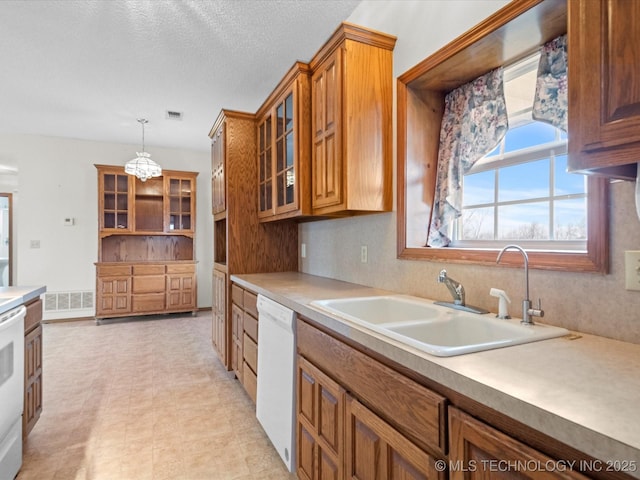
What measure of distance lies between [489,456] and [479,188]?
1424mm

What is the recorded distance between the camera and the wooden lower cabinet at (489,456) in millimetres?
613

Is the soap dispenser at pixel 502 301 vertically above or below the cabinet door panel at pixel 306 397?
above

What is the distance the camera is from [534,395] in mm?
660

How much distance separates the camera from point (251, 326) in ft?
7.76

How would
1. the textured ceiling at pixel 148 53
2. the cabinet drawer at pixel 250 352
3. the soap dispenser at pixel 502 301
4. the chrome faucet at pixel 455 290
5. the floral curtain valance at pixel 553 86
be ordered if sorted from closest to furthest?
1. the soap dispenser at pixel 502 301
2. the floral curtain valance at pixel 553 86
3. the chrome faucet at pixel 455 290
4. the cabinet drawer at pixel 250 352
5. the textured ceiling at pixel 148 53

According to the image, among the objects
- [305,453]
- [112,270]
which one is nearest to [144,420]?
[305,453]

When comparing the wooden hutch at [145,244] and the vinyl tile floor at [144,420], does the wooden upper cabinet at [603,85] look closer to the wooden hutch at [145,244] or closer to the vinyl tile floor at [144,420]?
the vinyl tile floor at [144,420]

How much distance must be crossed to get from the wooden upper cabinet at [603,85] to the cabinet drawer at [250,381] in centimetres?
210

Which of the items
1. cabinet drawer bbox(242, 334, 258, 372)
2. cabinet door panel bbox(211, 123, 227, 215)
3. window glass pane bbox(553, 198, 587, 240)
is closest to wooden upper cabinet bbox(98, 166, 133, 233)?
cabinet door panel bbox(211, 123, 227, 215)

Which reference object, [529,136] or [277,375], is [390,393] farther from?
[529,136]

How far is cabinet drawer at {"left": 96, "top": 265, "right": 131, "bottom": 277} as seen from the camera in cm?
482

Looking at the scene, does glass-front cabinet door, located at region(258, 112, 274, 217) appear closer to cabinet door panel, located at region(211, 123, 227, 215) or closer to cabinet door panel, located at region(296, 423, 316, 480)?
cabinet door panel, located at region(211, 123, 227, 215)

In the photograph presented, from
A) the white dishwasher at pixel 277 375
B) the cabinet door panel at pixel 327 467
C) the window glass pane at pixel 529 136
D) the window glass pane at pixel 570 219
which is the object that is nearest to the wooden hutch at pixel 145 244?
the white dishwasher at pixel 277 375

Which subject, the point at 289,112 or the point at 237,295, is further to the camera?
the point at 237,295
